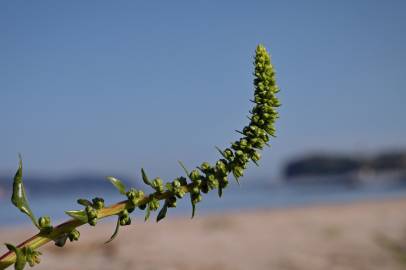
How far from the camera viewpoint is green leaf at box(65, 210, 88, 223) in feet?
4.53

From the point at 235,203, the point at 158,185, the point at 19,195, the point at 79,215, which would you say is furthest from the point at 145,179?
the point at 235,203

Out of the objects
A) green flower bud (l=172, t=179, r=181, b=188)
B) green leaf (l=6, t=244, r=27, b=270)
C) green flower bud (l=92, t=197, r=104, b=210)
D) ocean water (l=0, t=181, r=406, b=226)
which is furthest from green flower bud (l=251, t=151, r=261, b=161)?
ocean water (l=0, t=181, r=406, b=226)

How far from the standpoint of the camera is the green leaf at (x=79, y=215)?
1.38 m

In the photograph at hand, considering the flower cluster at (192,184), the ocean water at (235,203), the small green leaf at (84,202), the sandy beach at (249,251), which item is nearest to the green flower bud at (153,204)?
the flower cluster at (192,184)

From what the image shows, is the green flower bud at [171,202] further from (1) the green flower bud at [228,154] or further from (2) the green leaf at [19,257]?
(2) the green leaf at [19,257]

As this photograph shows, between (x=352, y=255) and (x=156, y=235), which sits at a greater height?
(x=352, y=255)

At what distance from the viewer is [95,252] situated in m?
8.38

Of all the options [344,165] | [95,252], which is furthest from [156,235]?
[344,165]

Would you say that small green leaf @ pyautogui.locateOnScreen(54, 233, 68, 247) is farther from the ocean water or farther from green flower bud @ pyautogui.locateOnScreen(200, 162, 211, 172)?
the ocean water

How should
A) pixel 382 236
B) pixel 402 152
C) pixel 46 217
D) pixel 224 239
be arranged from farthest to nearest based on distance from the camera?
pixel 402 152
pixel 224 239
pixel 382 236
pixel 46 217

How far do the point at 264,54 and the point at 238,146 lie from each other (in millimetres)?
240

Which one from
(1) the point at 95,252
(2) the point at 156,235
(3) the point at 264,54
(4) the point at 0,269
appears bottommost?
(2) the point at 156,235

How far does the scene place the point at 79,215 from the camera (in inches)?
54.5

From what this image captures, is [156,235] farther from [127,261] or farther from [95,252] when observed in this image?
[127,261]
